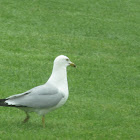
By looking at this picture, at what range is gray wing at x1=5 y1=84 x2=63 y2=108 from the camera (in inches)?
309

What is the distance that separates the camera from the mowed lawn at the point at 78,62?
840 centimetres

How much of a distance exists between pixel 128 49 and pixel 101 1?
5233 millimetres

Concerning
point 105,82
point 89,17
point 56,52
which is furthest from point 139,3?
point 105,82

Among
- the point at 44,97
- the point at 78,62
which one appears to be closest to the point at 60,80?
the point at 44,97

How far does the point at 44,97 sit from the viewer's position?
8016 millimetres

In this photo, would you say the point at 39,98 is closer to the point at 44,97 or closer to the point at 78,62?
the point at 44,97

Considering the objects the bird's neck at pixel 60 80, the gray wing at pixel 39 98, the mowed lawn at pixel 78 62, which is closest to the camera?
the gray wing at pixel 39 98

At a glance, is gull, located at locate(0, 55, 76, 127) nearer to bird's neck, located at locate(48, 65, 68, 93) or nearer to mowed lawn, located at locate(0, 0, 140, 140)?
bird's neck, located at locate(48, 65, 68, 93)

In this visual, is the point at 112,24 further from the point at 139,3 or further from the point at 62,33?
the point at 139,3

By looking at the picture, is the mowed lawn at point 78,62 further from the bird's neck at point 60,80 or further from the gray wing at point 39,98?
the bird's neck at point 60,80

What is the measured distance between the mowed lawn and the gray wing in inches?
15.0

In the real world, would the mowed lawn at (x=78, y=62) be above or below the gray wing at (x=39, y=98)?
below

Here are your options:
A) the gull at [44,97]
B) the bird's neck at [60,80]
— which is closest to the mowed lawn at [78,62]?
the gull at [44,97]

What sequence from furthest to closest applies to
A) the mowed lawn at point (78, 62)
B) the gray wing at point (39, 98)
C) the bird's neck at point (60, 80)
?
the mowed lawn at point (78, 62)
the bird's neck at point (60, 80)
the gray wing at point (39, 98)
